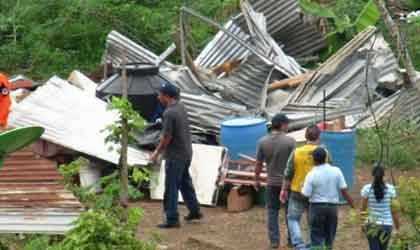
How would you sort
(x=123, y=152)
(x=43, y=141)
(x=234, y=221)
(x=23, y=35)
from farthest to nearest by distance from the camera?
(x=23, y=35), (x=43, y=141), (x=234, y=221), (x=123, y=152)

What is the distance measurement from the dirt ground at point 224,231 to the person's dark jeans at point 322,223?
982mm

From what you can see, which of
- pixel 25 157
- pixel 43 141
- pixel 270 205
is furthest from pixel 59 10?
pixel 25 157

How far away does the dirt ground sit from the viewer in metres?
11.4

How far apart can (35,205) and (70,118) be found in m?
6.87

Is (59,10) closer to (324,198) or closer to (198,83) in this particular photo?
(198,83)

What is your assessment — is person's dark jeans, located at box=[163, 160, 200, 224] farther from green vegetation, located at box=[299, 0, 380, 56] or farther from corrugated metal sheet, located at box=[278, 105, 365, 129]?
green vegetation, located at box=[299, 0, 380, 56]

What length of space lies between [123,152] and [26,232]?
1015 millimetres

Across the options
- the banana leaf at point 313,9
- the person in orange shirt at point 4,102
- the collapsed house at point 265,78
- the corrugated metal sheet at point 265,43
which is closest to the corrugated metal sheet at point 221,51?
the collapsed house at point 265,78

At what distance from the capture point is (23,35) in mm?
21422

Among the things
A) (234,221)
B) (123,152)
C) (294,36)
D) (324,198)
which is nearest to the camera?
(123,152)

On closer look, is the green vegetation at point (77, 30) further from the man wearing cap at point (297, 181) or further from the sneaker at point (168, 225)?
the man wearing cap at point (297, 181)

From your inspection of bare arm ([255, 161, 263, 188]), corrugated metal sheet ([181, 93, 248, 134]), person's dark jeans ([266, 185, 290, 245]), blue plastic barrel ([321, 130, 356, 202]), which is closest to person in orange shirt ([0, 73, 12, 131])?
corrugated metal sheet ([181, 93, 248, 134])

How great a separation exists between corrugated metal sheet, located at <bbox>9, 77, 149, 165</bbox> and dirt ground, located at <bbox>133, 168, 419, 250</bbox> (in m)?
0.91

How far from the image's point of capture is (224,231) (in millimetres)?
12086
